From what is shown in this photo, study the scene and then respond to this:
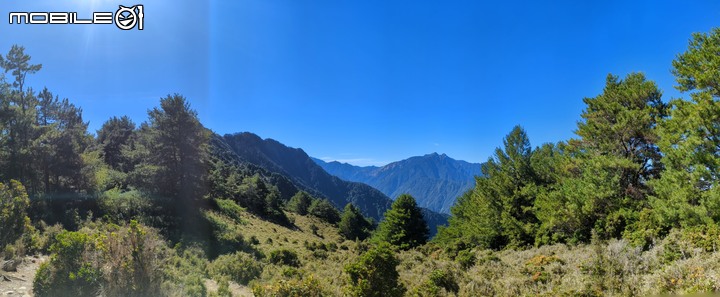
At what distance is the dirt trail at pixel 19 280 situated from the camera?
345 inches

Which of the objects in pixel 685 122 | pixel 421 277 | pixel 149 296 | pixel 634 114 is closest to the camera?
pixel 149 296

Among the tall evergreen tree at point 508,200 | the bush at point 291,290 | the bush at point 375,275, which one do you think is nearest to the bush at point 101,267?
the bush at point 291,290

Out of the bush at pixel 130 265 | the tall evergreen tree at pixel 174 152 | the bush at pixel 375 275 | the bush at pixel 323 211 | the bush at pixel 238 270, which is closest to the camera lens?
the bush at pixel 130 265

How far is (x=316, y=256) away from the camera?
2272cm

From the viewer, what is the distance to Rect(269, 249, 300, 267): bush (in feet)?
62.3

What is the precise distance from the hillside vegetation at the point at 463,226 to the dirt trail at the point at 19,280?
21 centimetres

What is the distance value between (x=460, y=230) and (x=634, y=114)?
843 inches

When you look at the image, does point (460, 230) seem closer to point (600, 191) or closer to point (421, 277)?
point (600, 191)

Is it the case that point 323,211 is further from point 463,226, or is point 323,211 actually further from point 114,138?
point 463,226

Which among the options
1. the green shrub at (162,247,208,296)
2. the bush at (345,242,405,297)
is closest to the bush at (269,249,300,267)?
the green shrub at (162,247,208,296)

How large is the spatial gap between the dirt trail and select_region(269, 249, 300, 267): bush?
1030 cm

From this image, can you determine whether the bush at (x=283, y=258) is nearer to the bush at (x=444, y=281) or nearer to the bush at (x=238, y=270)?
the bush at (x=238, y=270)

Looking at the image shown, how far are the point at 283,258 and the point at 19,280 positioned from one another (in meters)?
11.6

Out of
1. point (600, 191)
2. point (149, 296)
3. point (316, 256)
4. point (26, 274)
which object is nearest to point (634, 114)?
point (600, 191)
